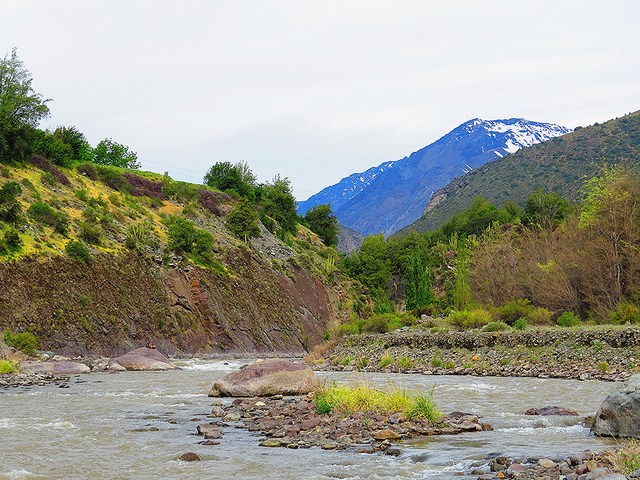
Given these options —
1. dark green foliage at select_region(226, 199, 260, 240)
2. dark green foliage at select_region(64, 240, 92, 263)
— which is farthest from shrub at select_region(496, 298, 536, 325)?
dark green foliage at select_region(226, 199, 260, 240)

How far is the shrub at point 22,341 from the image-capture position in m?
38.2

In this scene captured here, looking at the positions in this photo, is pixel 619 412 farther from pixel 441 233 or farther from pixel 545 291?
pixel 441 233

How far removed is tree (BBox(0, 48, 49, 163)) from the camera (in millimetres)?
60969

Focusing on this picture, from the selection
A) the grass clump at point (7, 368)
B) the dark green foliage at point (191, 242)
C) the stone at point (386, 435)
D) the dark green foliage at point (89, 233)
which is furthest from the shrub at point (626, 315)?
the dark green foliage at point (89, 233)

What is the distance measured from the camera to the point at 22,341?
38.7 m

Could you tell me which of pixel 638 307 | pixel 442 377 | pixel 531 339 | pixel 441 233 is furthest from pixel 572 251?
pixel 441 233

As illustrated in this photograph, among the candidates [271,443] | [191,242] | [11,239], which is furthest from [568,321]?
[191,242]

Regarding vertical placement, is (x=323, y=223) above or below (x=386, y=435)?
above

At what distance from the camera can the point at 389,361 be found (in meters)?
37.4

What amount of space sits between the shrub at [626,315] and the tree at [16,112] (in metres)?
52.4

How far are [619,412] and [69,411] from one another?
1393 cm

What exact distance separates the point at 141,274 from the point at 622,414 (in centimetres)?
4885

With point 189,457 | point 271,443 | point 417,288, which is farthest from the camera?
point 417,288

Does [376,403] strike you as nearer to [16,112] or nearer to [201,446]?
[201,446]
